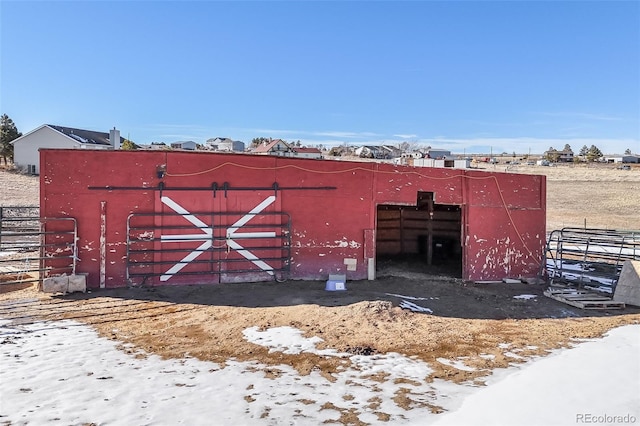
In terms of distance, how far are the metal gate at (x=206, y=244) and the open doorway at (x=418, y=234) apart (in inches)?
218

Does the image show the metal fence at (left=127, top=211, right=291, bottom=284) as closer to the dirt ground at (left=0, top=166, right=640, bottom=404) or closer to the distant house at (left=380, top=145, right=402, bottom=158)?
the dirt ground at (left=0, top=166, right=640, bottom=404)

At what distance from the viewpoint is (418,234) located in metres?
17.0

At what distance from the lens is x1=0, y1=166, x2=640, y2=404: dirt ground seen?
22.6 feet

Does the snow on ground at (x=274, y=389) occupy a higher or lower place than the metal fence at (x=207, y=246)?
lower

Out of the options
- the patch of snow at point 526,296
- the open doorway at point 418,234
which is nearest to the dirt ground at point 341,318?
the patch of snow at point 526,296

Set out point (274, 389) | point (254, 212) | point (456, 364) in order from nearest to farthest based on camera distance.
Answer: point (274, 389) < point (456, 364) < point (254, 212)

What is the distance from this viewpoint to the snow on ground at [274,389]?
15.7 feet

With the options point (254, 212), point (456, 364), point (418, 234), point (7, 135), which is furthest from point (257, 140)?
point (456, 364)

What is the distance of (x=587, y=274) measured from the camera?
12.8 m

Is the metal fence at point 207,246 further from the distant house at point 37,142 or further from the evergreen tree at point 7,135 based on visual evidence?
the evergreen tree at point 7,135

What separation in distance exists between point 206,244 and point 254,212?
1.41 m

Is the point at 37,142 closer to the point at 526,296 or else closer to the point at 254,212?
the point at 254,212

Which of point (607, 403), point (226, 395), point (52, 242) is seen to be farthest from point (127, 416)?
point (52, 242)

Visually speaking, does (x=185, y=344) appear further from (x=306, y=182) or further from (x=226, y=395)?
(x=306, y=182)
